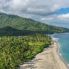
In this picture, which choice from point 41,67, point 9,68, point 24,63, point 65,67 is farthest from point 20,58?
point 9,68

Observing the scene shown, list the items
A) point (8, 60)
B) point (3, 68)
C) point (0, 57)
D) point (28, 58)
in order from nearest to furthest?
point (3, 68) < point (8, 60) < point (0, 57) < point (28, 58)

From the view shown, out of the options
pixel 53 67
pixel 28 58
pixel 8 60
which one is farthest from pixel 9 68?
pixel 28 58

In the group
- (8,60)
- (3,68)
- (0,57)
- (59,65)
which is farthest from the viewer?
(59,65)

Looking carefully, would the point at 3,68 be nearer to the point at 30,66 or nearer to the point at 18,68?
the point at 18,68

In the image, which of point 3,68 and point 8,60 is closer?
point 3,68

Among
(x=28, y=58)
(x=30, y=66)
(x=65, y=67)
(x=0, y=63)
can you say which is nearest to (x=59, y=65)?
(x=65, y=67)

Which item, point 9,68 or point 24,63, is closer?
point 9,68

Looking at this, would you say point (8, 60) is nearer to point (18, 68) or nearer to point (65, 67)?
point (18, 68)

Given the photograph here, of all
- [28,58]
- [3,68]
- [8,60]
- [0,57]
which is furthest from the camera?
[28,58]

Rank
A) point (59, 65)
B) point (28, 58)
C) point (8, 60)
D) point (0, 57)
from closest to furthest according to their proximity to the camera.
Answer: point (8, 60), point (0, 57), point (59, 65), point (28, 58)
